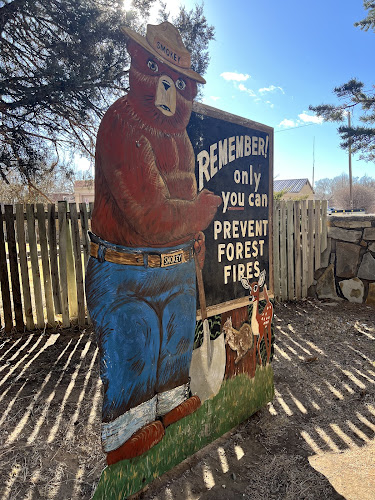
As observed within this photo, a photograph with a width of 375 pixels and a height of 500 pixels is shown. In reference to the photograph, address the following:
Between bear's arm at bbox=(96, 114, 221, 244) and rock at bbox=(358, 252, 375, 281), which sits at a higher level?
bear's arm at bbox=(96, 114, 221, 244)

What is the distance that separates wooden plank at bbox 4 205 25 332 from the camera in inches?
183

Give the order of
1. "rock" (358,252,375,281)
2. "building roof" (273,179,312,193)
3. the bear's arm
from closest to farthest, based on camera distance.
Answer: the bear's arm
"rock" (358,252,375,281)
"building roof" (273,179,312,193)

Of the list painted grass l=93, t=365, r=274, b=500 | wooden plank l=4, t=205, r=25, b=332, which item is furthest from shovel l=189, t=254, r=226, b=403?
wooden plank l=4, t=205, r=25, b=332

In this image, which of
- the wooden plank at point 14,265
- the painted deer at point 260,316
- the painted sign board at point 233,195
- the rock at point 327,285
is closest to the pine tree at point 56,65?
the wooden plank at point 14,265

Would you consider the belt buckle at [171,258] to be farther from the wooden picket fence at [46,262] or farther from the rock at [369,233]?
the rock at [369,233]

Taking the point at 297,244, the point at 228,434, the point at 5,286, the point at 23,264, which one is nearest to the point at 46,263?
the point at 23,264

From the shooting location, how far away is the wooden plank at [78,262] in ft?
16.0

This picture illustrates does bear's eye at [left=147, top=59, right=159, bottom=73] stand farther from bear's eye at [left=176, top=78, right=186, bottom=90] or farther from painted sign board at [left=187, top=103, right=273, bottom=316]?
painted sign board at [left=187, top=103, right=273, bottom=316]

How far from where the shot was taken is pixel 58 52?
189 inches

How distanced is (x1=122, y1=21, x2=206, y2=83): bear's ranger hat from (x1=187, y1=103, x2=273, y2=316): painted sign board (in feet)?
0.94

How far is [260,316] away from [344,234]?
163 inches

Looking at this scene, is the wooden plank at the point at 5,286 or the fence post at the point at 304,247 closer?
the wooden plank at the point at 5,286

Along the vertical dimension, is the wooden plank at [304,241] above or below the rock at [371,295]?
above

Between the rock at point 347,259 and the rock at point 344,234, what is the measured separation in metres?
0.09
